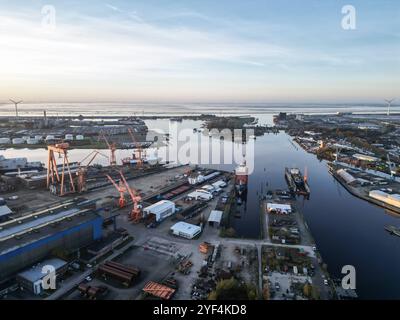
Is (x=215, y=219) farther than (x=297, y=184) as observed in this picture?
No

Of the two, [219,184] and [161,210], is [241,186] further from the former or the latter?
[161,210]

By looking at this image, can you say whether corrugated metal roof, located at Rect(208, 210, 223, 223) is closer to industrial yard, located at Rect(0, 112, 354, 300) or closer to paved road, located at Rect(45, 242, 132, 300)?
industrial yard, located at Rect(0, 112, 354, 300)

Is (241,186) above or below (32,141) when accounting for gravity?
below

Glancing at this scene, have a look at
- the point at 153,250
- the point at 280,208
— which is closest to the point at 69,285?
the point at 153,250

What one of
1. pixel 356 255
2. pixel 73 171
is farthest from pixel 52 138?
pixel 356 255

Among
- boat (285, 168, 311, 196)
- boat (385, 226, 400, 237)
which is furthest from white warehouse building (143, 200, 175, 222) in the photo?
boat (385, 226, 400, 237)

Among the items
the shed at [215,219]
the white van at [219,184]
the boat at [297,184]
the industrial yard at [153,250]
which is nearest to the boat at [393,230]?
the industrial yard at [153,250]
